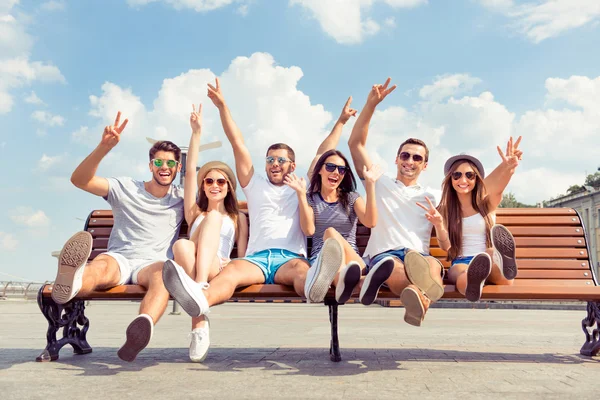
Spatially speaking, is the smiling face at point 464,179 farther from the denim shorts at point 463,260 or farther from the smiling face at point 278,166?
the smiling face at point 278,166

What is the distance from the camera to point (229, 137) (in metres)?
5.39

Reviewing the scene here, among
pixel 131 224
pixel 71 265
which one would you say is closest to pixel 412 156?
pixel 131 224

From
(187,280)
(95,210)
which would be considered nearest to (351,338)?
(95,210)

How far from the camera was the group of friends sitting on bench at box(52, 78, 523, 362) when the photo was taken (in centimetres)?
448

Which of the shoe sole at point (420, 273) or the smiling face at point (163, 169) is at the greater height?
the smiling face at point (163, 169)

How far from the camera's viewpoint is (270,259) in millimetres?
4805

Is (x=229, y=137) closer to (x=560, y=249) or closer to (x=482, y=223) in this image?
(x=482, y=223)

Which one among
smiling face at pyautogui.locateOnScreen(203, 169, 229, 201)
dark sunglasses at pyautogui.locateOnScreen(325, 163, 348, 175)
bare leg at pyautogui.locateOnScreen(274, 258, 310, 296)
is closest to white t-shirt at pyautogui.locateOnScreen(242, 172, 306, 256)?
smiling face at pyautogui.locateOnScreen(203, 169, 229, 201)

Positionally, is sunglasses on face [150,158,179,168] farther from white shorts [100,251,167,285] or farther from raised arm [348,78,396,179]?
raised arm [348,78,396,179]

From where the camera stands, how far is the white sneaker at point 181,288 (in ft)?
12.4

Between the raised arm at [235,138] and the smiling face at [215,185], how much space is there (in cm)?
19

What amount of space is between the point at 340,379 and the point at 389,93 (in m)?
2.72

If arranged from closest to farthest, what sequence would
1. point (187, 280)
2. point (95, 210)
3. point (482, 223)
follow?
point (187, 280)
point (482, 223)
point (95, 210)

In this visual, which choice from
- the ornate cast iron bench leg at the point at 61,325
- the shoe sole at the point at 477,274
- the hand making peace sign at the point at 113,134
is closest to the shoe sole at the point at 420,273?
the shoe sole at the point at 477,274
